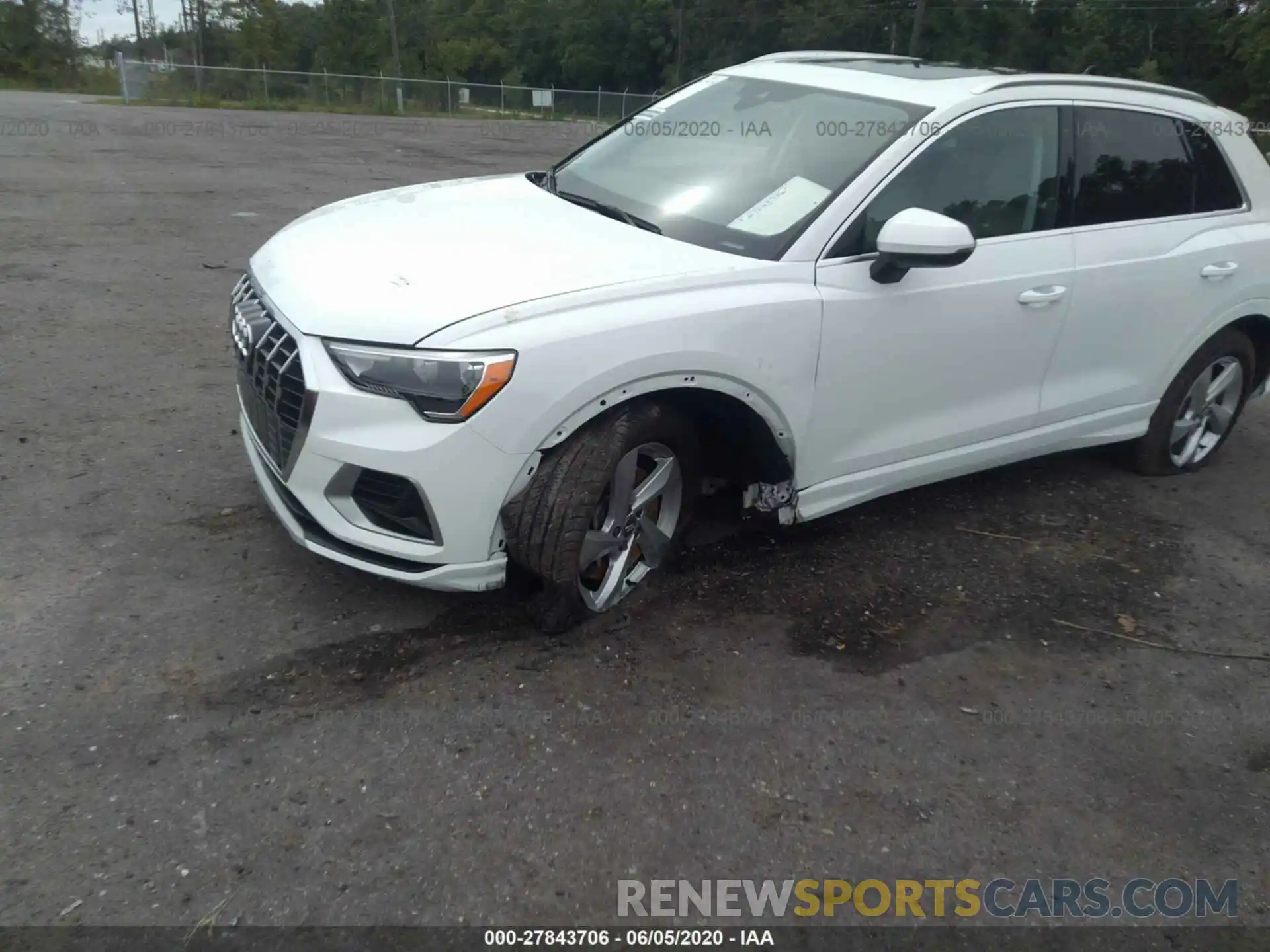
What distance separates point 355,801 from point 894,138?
113 inches

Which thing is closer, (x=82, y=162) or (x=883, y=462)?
(x=883, y=462)

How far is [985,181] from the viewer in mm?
4039

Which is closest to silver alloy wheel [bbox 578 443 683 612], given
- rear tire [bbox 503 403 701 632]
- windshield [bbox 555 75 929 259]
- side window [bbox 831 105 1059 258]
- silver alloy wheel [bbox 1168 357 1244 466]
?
rear tire [bbox 503 403 701 632]

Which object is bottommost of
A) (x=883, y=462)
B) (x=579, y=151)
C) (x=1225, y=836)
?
(x=1225, y=836)

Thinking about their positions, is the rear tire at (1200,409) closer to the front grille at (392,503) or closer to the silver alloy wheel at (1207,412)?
the silver alloy wheel at (1207,412)

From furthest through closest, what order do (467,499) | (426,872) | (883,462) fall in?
(883,462) < (467,499) < (426,872)

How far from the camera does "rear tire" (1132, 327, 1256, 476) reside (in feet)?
16.3

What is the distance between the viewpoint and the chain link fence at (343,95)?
104ft

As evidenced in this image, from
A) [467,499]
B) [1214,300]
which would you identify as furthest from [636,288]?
[1214,300]

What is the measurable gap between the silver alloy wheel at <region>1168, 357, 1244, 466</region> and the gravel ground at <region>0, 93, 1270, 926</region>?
234 millimetres

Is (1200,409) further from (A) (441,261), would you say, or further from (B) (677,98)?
(A) (441,261)

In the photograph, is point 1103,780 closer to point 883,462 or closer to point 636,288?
point 883,462

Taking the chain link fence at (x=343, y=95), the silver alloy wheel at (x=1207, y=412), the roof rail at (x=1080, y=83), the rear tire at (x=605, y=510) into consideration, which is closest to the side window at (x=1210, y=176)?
the roof rail at (x=1080, y=83)

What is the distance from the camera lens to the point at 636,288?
10.6ft
